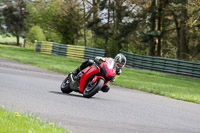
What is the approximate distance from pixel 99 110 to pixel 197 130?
6.77 ft

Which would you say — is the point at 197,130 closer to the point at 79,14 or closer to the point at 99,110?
the point at 99,110

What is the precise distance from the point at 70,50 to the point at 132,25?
26.3ft

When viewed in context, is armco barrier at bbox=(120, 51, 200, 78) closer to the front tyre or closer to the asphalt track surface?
the asphalt track surface

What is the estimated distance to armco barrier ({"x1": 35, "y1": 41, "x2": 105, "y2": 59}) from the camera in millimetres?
36344

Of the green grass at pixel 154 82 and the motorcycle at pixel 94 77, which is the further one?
the green grass at pixel 154 82

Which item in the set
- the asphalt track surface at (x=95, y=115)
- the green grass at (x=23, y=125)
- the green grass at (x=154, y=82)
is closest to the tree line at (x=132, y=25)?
the green grass at (x=154, y=82)

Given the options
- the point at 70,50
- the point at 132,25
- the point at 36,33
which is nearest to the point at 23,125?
the point at 70,50

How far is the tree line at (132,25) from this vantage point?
35.9m

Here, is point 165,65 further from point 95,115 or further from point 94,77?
point 95,115

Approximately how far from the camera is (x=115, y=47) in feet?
127

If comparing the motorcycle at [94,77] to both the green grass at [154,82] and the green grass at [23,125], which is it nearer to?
the green grass at [23,125]

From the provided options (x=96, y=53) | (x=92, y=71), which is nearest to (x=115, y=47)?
(x=96, y=53)

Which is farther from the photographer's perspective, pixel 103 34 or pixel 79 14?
pixel 79 14

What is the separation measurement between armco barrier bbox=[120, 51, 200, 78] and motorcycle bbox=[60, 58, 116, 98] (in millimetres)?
21497
